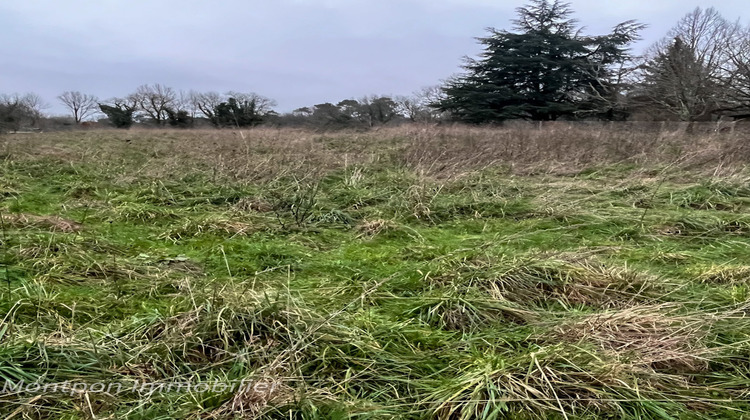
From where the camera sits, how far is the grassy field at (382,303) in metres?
1.83

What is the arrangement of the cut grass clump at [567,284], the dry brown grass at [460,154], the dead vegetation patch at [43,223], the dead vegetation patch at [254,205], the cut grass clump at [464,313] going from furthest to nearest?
the dry brown grass at [460,154]
the dead vegetation patch at [254,205]
the dead vegetation patch at [43,223]
the cut grass clump at [567,284]
the cut grass clump at [464,313]

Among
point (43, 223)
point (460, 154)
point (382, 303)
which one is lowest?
point (382, 303)

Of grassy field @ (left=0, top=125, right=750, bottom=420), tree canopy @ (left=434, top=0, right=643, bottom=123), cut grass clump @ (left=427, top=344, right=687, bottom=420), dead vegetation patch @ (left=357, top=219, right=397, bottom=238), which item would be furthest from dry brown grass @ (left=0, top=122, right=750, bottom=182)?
tree canopy @ (left=434, top=0, right=643, bottom=123)

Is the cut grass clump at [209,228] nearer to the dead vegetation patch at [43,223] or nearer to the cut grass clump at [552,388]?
the dead vegetation patch at [43,223]

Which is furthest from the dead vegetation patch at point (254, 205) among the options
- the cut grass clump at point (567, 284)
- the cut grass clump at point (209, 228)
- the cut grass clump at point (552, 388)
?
the cut grass clump at point (552, 388)

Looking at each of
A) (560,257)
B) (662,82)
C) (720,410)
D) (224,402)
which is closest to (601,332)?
(720,410)

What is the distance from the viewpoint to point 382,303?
2.82 m

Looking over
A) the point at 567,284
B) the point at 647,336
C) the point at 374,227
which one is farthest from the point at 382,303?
the point at 374,227

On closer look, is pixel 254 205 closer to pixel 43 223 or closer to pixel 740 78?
pixel 43 223

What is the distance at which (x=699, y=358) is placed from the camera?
203cm

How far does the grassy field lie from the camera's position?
183 cm

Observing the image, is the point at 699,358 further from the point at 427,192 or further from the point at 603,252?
the point at 427,192

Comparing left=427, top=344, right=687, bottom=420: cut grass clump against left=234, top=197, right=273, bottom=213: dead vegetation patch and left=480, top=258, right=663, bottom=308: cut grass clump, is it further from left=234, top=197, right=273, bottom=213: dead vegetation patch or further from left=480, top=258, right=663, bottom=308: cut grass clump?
left=234, top=197, right=273, bottom=213: dead vegetation patch

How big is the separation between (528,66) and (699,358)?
2789 cm
